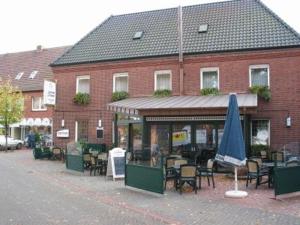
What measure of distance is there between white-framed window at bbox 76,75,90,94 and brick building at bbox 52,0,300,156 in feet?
0.19

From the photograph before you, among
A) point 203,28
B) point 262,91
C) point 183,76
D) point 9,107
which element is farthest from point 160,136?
point 9,107

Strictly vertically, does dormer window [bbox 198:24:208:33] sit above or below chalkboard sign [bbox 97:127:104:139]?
above

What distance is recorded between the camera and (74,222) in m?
8.81

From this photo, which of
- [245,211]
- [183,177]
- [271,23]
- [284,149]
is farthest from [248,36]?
[245,211]

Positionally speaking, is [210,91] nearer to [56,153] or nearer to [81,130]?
[81,130]

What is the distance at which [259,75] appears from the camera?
20.2 meters

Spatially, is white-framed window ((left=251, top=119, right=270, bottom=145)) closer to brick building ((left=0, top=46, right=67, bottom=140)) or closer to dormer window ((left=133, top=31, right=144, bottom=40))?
dormer window ((left=133, top=31, right=144, bottom=40))

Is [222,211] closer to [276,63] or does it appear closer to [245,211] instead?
[245,211]

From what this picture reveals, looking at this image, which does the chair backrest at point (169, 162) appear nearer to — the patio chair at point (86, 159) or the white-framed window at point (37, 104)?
the patio chair at point (86, 159)

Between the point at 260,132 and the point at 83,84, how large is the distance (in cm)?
1062

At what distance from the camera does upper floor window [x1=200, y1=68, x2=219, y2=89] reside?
2098cm

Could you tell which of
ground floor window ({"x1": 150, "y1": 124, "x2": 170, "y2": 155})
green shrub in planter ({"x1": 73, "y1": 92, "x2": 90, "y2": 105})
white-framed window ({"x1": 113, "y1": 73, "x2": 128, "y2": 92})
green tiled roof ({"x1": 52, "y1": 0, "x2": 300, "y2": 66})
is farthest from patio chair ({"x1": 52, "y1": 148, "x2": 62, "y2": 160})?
ground floor window ({"x1": 150, "y1": 124, "x2": 170, "y2": 155})

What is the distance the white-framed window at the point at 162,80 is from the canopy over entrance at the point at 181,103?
37.6 inches

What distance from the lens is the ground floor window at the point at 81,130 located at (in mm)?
24016
